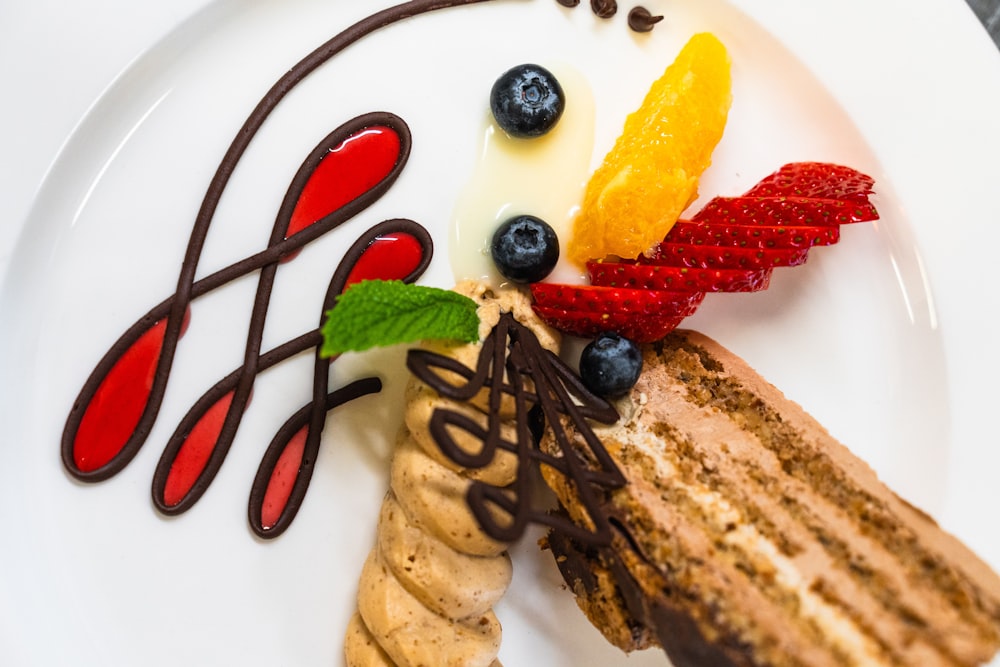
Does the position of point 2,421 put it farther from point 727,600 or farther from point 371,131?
point 727,600

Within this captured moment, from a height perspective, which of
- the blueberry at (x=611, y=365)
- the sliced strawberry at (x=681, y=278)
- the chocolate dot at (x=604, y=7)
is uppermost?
the chocolate dot at (x=604, y=7)

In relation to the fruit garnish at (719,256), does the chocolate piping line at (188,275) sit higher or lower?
lower

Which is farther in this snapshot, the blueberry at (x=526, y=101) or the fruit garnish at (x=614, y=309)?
the blueberry at (x=526, y=101)

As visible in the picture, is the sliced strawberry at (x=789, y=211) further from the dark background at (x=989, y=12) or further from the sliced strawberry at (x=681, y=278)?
the dark background at (x=989, y=12)

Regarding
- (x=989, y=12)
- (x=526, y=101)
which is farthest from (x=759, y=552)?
(x=989, y=12)

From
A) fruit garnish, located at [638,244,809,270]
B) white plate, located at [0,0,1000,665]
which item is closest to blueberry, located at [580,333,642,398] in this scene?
fruit garnish, located at [638,244,809,270]

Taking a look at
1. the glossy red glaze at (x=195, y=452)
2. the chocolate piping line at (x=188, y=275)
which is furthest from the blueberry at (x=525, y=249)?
the glossy red glaze at (x=195, y=452)

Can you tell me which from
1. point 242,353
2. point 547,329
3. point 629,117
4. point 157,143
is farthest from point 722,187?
point 157,143
